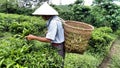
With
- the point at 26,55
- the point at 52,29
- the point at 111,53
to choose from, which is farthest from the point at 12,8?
the point at 26,55

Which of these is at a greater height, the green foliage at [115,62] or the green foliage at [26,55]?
the green foliage at [26,55]

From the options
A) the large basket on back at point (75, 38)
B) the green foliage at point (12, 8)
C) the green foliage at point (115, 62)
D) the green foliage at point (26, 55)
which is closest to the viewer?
the green foliage at point (26, 55)

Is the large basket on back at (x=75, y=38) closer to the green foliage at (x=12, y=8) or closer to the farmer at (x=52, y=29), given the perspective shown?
the farmer at (x=52, y=29)

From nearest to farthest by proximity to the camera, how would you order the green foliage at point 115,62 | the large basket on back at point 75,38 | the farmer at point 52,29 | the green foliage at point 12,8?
the farmer at point 52,29
the large basket on back at point 75,38
the green foliage at point 115,62
the green foliage at point 12,8

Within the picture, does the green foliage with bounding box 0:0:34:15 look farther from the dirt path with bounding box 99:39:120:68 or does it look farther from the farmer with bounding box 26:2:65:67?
the farmer with bounding box 26:2:65:67

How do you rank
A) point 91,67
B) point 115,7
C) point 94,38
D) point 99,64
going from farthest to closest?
point 115,7
point 94,38
point 99,64
point 91,67

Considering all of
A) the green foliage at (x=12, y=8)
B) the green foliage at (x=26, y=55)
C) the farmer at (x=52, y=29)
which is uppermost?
the farmer at (x=52, y=29)

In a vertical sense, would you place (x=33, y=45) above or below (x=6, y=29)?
above

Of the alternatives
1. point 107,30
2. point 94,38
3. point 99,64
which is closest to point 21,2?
point 107,30

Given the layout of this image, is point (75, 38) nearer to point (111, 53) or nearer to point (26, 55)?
point (26, 55)

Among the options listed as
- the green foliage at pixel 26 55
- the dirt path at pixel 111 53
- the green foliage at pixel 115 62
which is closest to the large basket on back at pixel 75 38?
the green foliage at pixel 26 55

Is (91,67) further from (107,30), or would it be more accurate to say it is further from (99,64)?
(107,30)

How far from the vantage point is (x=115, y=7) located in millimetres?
13344

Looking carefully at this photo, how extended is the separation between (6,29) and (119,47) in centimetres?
483
